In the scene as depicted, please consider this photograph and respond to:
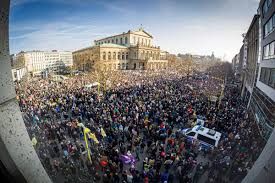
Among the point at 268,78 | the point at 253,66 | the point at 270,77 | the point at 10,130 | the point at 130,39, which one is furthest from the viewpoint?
the point at 130,39

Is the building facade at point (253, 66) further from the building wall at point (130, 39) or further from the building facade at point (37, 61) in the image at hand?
the building wall at point (130, 39)

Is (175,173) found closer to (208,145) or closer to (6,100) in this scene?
(208,145)

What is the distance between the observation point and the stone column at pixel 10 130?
1.58 m

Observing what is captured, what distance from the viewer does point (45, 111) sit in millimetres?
17078

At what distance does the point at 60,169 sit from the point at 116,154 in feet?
10.00

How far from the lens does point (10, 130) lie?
170 centimetres

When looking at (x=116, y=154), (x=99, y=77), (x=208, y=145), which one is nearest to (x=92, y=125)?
(x=116, y=154)

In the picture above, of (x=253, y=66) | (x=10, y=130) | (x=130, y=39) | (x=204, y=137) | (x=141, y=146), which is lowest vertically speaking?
(x=141, y=146)

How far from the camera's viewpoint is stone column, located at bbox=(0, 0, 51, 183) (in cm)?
158

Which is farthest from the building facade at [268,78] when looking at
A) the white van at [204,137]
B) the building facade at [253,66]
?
the building facade at [253,66]

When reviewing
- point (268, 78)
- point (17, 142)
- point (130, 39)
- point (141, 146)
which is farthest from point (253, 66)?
point (130, 39)

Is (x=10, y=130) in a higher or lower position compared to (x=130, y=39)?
lower

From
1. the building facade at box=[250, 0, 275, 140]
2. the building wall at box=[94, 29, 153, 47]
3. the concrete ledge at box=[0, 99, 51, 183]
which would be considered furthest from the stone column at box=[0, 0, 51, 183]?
the building wall at box=[94, 29, 153, 47]

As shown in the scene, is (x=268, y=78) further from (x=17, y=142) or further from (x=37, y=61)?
(x=37, y=61)
